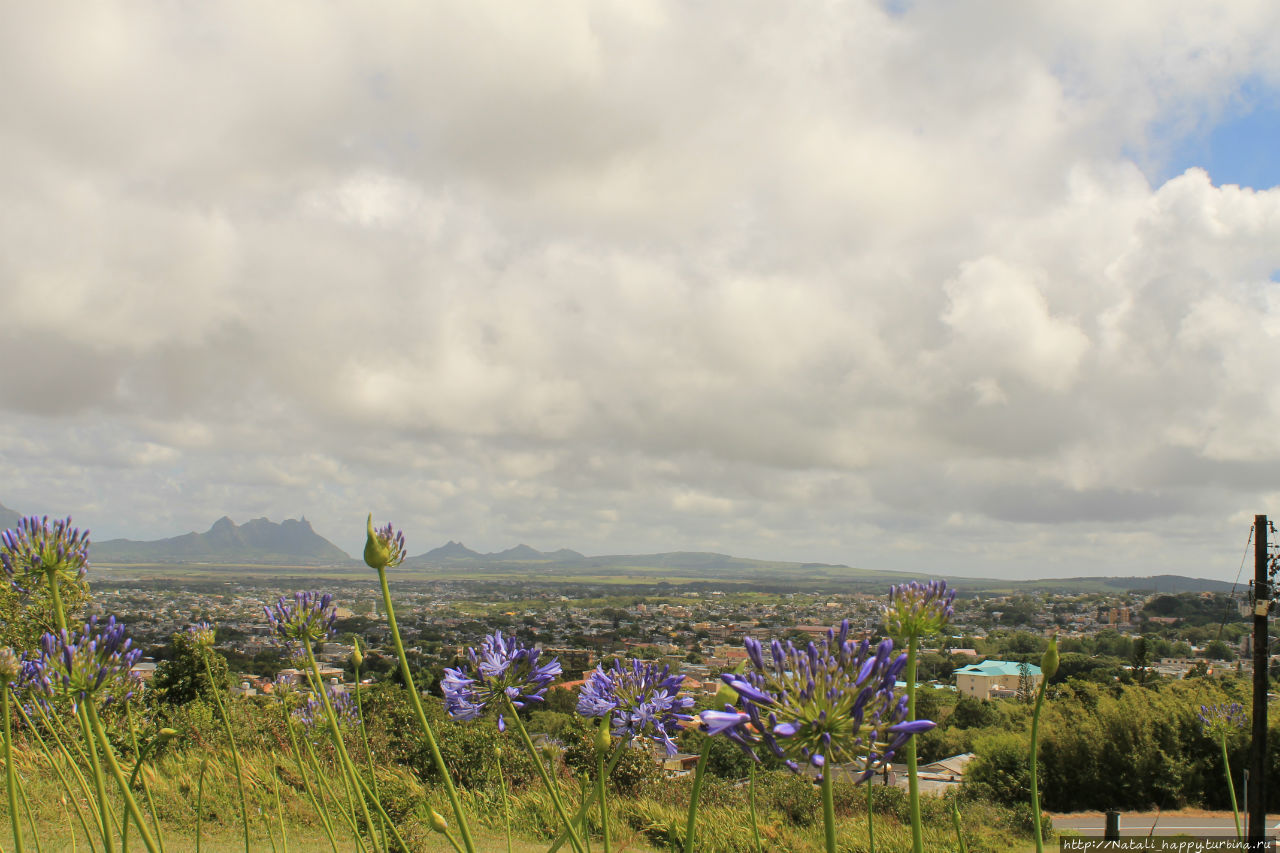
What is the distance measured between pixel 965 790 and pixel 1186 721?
25.0 feet

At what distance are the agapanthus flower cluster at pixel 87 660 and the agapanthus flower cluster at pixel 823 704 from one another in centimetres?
181

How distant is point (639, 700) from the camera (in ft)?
9.79

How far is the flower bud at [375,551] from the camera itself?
2091 millimetres

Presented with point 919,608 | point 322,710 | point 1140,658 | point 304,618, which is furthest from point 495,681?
point 1140,658

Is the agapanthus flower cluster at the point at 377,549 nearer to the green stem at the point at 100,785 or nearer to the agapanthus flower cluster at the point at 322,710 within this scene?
the green stem at the point at 100,785

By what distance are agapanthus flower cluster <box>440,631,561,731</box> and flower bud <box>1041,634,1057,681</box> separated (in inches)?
69.2

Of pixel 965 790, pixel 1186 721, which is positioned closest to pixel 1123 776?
pixel 1186 721

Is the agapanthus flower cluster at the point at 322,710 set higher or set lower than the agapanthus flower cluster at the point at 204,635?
lower

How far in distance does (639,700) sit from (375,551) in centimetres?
137

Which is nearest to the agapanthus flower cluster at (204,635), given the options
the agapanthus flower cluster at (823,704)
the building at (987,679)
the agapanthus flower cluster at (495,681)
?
the agapanthus flower cluster at (495,681)

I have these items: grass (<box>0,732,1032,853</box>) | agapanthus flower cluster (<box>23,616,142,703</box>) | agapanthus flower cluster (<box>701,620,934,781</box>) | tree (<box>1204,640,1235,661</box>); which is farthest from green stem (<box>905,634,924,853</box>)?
tree (<box>1204,640,1235,661</box>)

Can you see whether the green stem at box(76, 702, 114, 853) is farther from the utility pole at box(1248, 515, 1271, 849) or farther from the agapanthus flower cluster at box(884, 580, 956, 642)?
the utility pole at box(1248, 515, 1271, 849)

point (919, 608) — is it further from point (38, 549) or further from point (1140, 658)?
point (1140, 658)

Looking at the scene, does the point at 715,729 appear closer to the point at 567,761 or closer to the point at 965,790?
the point at 567,761
